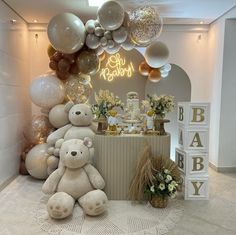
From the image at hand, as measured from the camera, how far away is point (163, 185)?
115 inches

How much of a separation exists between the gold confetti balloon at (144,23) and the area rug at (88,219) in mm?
2036

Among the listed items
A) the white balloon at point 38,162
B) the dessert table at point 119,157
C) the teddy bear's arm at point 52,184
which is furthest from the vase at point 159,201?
the white balloon at point 38,162

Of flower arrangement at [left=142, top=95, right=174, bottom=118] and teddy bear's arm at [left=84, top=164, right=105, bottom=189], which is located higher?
flower arrangement at [left=142, top=95, right=174, bottom=118]

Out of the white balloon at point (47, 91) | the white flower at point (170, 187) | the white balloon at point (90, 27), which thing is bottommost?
the white flower at point (170, 187)

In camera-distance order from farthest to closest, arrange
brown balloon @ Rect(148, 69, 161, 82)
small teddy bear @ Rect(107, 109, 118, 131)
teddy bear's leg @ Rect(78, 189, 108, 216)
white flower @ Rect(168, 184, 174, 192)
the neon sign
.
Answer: the neon sign
brown balloon @ Rect(148, 69, 161, 82)
small teddy bear @ Rect(107, 109, 118, 131)
white flower @ Rect(168, 184, 174, 192)
teddy bear's leg @ Rect(78, 189, 108, 216)

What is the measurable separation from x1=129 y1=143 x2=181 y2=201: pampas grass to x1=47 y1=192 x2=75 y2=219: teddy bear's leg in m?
0.79

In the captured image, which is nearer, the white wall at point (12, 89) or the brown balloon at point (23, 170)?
the white wall at point (12, 89)

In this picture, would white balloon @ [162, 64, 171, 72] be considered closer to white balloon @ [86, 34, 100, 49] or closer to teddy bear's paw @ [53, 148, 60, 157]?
white balloon @ [86, 34, 100, 49]

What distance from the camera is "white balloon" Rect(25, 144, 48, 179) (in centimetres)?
376

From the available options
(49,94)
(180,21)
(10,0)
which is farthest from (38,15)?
(180,21)

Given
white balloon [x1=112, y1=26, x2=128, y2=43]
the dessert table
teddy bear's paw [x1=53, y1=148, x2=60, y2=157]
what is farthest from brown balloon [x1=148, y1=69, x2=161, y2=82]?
teddy bear's paw [x1=53, y1=148, x2=60, y2=157]

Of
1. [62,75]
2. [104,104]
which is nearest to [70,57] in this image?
[62,75]

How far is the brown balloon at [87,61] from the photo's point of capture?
3789mm

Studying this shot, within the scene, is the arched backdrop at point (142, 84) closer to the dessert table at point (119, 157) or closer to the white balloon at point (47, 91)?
the white balloon at point (47, 91)
